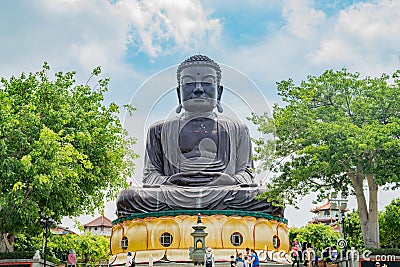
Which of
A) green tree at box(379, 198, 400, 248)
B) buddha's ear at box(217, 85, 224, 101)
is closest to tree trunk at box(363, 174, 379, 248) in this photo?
buddha's ear at box(217, 85, 224, 101)

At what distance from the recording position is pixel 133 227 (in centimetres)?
2445

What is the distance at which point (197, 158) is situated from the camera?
27000 mm

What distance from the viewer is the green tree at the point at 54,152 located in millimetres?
15742

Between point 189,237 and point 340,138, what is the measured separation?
835 centimetres

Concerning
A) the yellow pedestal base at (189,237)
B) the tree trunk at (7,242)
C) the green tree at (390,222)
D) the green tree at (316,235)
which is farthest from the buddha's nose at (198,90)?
the green tree at (316,235)

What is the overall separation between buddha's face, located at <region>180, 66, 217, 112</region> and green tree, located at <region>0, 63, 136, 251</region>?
747cm

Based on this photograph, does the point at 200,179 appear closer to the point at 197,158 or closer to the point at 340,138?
the point at 197,158

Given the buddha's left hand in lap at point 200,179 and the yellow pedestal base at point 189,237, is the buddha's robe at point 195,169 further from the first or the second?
the yellow pedestal base at point 189,237

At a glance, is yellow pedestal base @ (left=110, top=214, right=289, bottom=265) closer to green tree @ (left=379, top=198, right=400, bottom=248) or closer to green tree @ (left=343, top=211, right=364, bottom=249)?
green tree @ (left=379, top=198, right=400, bottom=248)

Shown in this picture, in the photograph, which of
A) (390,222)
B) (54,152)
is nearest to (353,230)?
(390,222)

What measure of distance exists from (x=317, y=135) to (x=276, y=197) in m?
3.29

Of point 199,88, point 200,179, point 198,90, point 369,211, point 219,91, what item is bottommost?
point 369,211

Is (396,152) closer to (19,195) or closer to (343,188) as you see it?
(343,188)

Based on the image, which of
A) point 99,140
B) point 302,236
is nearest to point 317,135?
point 99,140
